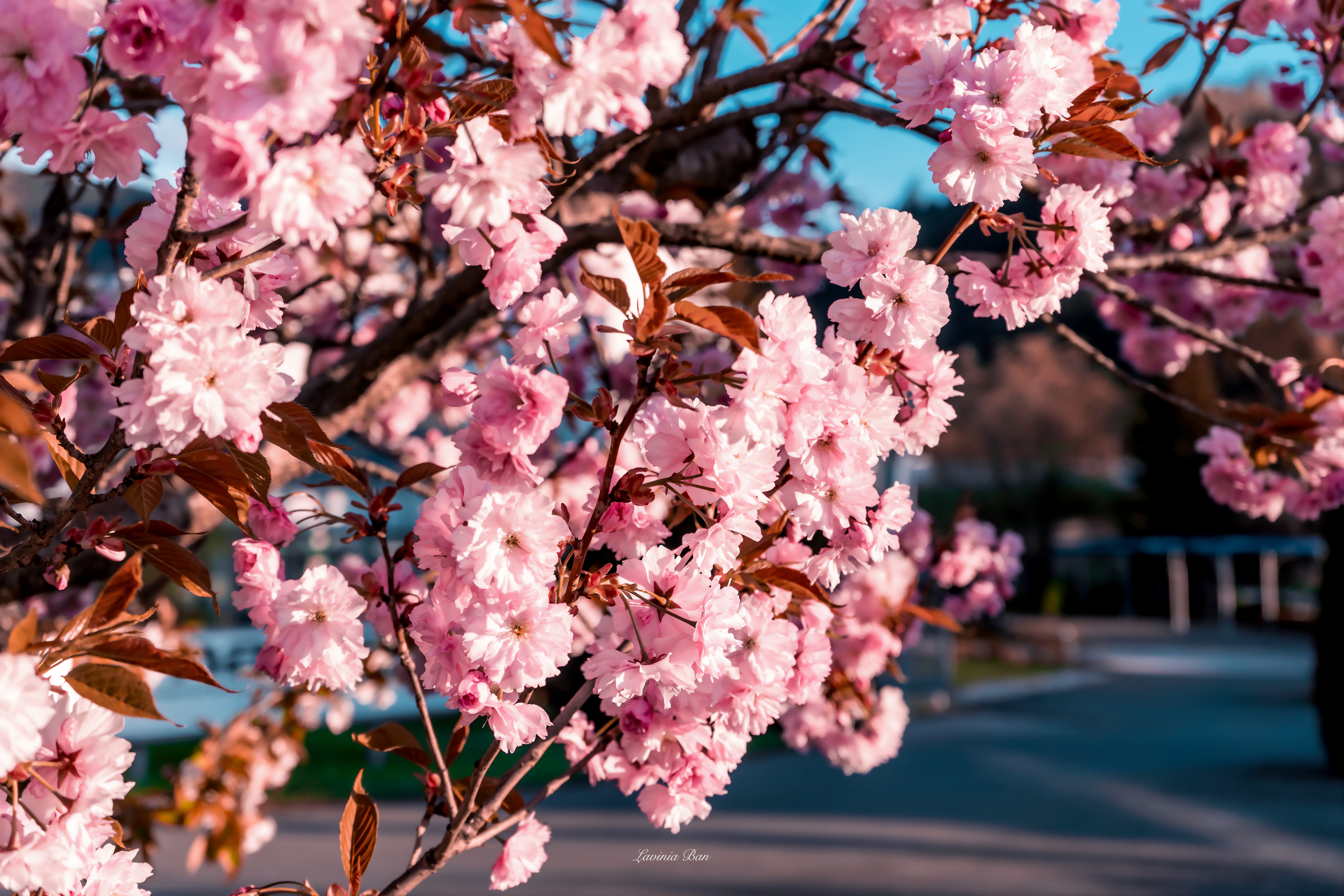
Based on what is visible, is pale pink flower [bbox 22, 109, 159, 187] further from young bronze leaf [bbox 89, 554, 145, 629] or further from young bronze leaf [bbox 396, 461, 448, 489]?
young bronze leaf [bbox 396, 461, 448, 489]

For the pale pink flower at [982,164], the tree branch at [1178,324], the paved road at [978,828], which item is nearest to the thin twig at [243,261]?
the pale pink flower at [982,164]

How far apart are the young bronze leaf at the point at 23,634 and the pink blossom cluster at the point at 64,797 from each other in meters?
0.03

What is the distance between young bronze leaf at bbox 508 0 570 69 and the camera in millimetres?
709

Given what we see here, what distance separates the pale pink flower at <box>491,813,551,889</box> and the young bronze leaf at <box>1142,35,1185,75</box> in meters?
1.83

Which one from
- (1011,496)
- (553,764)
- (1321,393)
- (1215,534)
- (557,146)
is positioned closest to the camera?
(1321,393)

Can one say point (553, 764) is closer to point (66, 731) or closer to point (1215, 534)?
point (66, 731)

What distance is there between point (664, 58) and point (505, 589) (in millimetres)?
506

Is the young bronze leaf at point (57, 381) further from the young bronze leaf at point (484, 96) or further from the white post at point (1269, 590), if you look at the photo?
the white post at point (1269, 590)

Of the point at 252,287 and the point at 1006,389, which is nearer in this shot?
the point at 252,287

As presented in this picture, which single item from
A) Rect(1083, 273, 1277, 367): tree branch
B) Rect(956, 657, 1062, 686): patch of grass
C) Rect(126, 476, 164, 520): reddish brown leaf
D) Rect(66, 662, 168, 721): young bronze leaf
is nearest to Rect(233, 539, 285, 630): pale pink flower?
Rect(126, 476, 164, 520): reddish brown leaf

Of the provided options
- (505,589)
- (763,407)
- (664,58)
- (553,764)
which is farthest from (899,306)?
(553,764)

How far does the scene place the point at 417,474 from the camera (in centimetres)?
119

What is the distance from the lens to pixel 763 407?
0.93 meters

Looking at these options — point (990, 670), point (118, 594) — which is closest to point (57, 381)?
point (118, 594)
